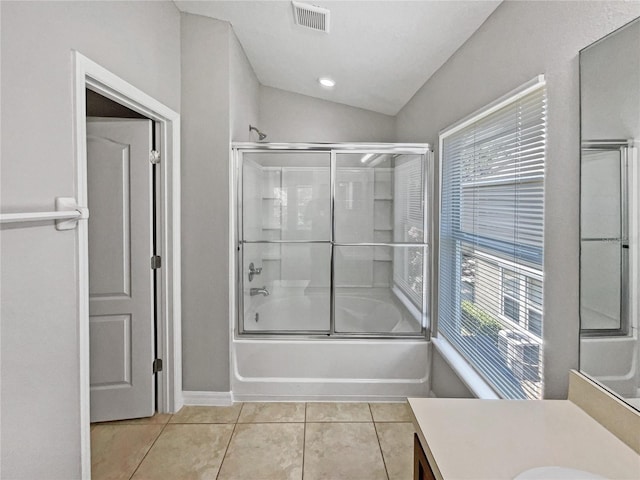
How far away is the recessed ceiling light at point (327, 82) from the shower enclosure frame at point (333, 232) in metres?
0.99

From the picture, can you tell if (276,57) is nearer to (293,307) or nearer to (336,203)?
(336,203)

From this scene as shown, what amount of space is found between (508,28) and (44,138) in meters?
2.03

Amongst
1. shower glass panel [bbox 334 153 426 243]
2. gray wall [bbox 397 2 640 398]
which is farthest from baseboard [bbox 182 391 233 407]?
gray wall [bbox 397 2 640 398]

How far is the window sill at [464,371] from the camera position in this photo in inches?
77.1

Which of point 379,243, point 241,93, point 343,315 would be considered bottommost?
point 343,315

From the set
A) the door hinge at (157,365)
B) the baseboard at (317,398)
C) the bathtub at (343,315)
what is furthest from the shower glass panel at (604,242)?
the door hinge at (157,365)

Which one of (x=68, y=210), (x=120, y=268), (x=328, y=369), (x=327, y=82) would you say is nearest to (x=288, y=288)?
(x=328, y=369)

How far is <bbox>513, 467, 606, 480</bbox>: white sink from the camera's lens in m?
0.94

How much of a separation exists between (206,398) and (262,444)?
66cm

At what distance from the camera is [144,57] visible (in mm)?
2184

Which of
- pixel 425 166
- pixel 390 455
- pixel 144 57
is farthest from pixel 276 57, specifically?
pixel 390 455

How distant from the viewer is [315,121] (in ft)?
13.8

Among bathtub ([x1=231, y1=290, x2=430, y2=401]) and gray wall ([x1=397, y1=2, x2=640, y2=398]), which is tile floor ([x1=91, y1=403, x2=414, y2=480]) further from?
gray wall ([x1=397, y1=2, x2=640, y2=398])

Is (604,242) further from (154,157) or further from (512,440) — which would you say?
(154,157)
